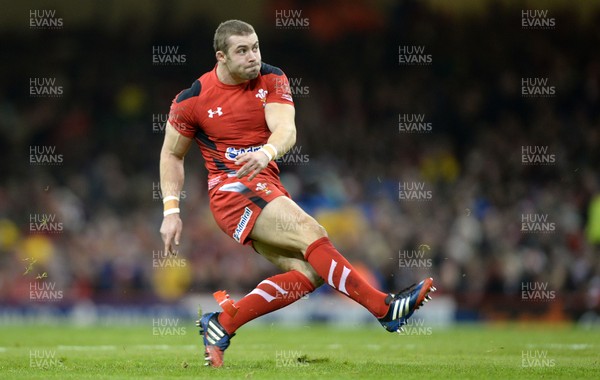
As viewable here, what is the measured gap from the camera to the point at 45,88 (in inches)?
922

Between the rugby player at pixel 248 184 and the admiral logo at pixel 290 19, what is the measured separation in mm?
14270

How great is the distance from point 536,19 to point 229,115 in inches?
586

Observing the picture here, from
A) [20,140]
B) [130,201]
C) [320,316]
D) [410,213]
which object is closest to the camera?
[320,316]

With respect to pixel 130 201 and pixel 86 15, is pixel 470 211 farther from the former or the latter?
pixel 86 15

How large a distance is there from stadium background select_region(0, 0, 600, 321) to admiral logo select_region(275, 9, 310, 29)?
8 centimetres

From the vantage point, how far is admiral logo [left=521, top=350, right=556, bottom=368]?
8.02 metres

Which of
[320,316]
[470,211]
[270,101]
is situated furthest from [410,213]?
[270,101]

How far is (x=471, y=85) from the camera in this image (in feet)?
71.3

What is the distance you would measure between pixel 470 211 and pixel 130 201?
7138 mm

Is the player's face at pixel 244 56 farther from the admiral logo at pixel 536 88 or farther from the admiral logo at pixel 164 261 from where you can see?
the admiral logo at pixel 536 88

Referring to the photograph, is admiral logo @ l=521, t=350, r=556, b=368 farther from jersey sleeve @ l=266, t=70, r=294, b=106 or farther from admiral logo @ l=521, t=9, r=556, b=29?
admiral logo @ l=521, t=9, r=556, b=29

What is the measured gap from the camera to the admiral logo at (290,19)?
2234 cm

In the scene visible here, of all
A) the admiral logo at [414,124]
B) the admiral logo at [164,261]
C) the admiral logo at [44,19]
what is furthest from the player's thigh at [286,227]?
the admiral logo at [44,19]

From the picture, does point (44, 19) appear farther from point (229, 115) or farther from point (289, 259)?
point (289, 259)
